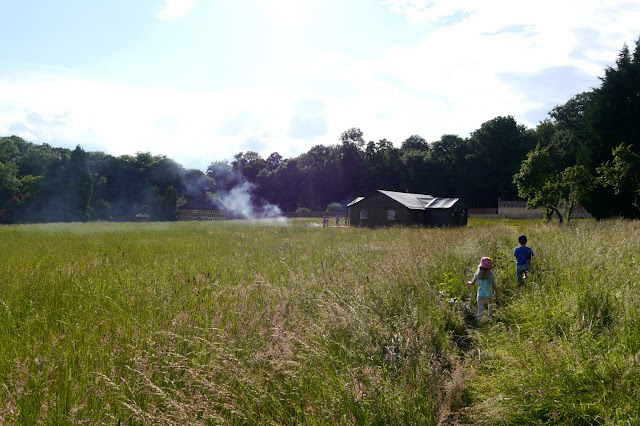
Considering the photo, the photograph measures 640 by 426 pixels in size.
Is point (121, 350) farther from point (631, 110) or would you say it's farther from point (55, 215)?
point (55, 215)

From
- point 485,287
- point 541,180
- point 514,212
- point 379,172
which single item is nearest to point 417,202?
point 541,180

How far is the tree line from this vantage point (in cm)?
2884

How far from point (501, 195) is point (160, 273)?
70.8 metres

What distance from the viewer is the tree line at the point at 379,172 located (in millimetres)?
28844

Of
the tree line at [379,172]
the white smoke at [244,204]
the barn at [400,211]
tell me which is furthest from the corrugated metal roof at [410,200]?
the white smoke at [244,204]

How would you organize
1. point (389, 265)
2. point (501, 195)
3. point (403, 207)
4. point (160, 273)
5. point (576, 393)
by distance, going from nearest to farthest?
point (576, 393), point (389, 265), point (160, 273), point (403, 207), point (501, 195)

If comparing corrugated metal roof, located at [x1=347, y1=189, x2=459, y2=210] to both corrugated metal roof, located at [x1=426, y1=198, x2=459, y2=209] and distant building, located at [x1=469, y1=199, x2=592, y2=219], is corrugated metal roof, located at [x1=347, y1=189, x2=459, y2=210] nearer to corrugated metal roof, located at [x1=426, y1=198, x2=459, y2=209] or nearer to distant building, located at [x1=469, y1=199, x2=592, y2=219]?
corrugated metal roof, located at [x1=426, y1=198, x2=459, y2=209]

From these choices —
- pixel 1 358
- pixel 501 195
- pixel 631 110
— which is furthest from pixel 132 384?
pixel 501 195

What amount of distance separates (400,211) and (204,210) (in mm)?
45782

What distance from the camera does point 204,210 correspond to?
236 ft

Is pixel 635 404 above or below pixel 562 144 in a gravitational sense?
below

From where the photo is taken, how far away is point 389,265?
274 inches

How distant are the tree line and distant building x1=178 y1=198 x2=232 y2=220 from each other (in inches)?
121

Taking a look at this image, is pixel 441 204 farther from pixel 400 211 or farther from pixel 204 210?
pixel 204 210
